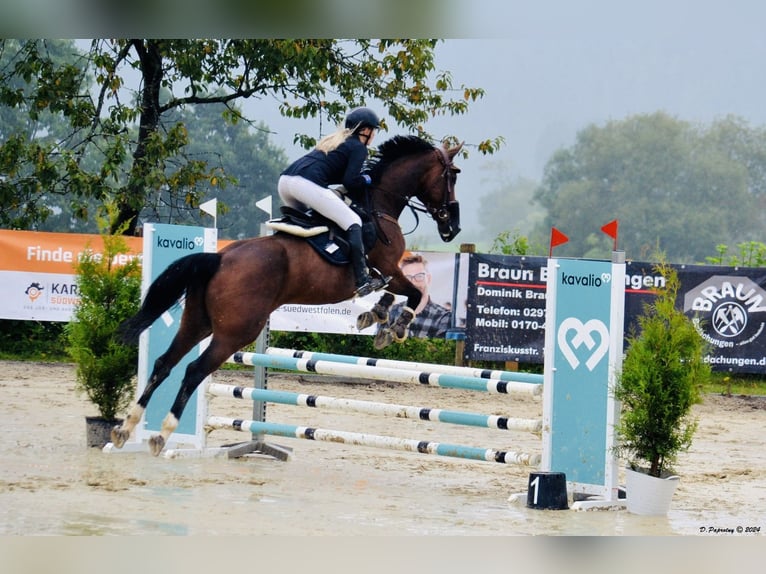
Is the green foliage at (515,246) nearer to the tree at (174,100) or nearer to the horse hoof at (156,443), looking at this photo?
the tree at (174,100)

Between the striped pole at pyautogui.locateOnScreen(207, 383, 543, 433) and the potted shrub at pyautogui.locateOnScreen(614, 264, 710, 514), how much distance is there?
0.57 m

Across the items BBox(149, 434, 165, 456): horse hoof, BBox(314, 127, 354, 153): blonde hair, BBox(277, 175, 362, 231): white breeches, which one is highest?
BBox(314, 127, 354, 153): blonde hair

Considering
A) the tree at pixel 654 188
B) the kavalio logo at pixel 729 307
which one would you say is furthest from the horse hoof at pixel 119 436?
the tree at pixel 654 188

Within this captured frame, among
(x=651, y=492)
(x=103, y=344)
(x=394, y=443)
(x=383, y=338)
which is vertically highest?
(x=383, y=338)

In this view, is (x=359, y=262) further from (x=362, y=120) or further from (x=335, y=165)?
(x=362, y=120)

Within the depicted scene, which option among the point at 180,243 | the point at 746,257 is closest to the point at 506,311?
the point at 746,257

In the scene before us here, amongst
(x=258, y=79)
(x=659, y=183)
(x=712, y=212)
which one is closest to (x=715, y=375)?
(x=258, y=79)

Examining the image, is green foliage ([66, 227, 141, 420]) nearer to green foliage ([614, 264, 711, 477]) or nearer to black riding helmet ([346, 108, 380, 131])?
black riding helmet ([346, 108, 380, 131])

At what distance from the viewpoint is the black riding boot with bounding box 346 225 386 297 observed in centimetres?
539

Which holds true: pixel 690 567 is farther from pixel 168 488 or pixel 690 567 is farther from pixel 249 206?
pixel 249 206

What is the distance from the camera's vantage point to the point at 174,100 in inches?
525

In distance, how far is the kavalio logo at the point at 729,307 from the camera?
37.4 ft

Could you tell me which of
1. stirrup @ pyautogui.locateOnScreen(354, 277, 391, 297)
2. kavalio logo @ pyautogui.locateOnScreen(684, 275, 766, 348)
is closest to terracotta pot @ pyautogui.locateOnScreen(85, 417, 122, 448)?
stirrup @ pyautogui.locateOnScreen(354, 277, 391, 297)

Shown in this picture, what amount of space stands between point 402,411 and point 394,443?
22cm
